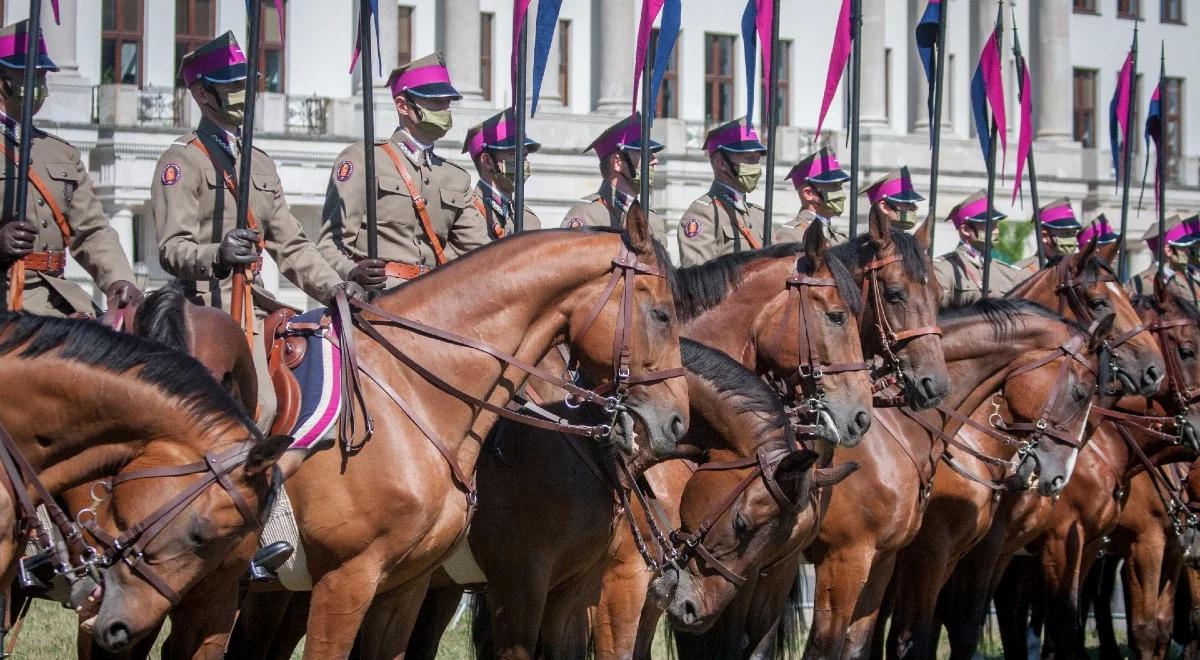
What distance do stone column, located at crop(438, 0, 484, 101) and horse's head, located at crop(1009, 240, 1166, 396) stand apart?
27256 millimetres

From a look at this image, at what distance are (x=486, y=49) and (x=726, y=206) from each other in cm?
3028

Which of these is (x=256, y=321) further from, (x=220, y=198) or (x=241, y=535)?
(x=241, y=535)

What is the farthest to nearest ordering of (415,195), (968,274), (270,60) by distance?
(270,60), (968,274), (415,195)

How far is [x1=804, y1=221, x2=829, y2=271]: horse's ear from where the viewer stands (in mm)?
7223

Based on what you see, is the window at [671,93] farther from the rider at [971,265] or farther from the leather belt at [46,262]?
the leather belt at [46,262]

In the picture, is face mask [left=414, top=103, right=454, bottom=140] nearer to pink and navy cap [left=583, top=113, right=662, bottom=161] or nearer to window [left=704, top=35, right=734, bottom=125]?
pink and navy cap [left=583, top=113, right=662, bottom=161]

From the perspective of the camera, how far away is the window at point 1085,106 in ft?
158

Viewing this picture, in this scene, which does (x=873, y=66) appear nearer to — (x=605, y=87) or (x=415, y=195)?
(x=605, y=87)

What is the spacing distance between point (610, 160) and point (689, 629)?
145 inches

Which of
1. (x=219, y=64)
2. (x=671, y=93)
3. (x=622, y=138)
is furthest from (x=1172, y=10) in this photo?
(x=219, y=64)

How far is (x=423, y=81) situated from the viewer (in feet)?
27.2

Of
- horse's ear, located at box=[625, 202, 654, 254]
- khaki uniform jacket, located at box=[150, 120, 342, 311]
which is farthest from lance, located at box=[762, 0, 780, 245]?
horse's ear, located at box=[625, 202, 654, 254]

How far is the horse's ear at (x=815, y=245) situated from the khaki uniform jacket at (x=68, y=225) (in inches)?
111

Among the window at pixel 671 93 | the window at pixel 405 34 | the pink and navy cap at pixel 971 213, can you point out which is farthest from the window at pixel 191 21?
the pink and navy cap at pixel 971 213
